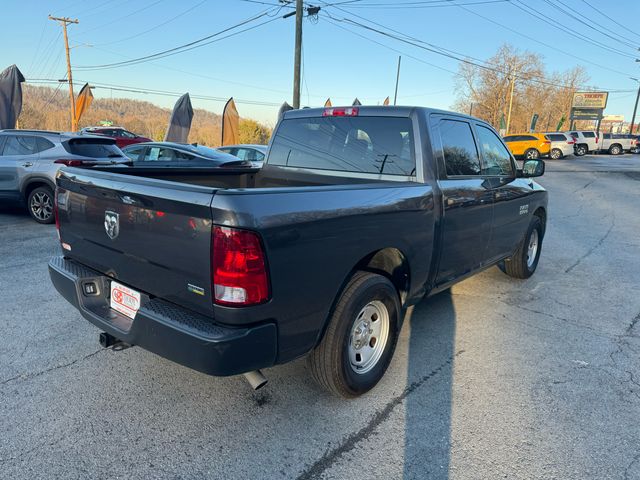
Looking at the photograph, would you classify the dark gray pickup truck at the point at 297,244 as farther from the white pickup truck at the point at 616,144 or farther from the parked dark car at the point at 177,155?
the white pickup truck at the point at 616,144

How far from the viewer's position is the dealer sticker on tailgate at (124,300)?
259cm

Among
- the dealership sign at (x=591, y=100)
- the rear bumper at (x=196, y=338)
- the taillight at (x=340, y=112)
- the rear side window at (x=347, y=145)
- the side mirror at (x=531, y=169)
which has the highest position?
the dealership sign at (x=591, y=100)

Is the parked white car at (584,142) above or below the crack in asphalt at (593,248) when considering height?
above

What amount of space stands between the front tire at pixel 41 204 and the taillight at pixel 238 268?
7424 mm

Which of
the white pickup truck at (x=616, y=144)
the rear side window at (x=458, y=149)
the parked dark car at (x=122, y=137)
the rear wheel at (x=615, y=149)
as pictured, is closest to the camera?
the rear side window at (x=458, y=149)

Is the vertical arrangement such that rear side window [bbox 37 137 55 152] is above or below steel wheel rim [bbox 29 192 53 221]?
above

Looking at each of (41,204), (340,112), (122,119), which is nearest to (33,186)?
(41,204)

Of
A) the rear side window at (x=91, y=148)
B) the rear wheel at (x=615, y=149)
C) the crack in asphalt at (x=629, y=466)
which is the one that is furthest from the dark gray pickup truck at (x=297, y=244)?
the rear wheel at (x=615, y=149)

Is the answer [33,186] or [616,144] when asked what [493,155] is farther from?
[616,144]

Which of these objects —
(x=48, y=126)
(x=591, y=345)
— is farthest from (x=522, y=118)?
(x=591, y=345)

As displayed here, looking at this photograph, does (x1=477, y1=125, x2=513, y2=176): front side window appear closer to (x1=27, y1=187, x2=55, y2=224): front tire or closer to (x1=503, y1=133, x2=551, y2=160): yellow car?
(x1=27, y1=187, x2=55, y2=224): front tire

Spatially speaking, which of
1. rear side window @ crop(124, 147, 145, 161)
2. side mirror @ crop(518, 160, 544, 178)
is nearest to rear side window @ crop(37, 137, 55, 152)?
rear side window @ crop(124, 147, 145, 161)

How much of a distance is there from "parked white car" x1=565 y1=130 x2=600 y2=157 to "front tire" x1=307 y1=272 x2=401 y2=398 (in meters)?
39.2

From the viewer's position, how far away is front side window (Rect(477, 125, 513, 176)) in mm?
4371
